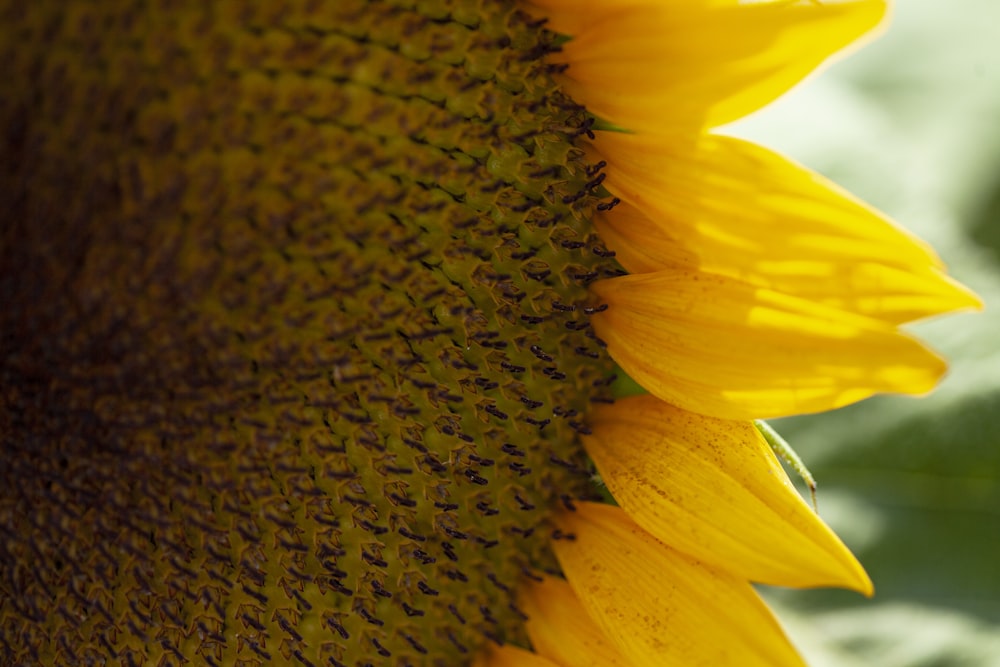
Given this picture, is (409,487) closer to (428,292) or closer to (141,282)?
(428,292)

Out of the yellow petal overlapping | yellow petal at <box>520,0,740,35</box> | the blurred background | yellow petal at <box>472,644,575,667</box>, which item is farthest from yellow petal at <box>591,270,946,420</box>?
the blurred background

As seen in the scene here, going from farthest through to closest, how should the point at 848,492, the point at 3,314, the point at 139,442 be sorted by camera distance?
the point at 848,492
the point at 139,442
the point at 3,314

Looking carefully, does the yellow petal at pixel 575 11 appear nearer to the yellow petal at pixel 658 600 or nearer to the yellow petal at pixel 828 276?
the yellow petal at pixel 828 276

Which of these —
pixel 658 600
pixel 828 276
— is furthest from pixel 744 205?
pixel 658 600

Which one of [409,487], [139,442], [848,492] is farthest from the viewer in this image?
[848,492]

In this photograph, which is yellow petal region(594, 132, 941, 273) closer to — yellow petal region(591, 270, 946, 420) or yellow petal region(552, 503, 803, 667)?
yellow petal region(591, 270, 946, 420)

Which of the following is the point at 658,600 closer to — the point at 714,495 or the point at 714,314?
the point at 714,495

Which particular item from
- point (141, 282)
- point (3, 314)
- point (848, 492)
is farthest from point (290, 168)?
point (848, 492)
